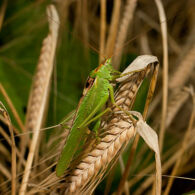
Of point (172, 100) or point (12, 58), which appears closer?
point (172, 100)

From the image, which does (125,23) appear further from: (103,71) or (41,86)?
(41,86)

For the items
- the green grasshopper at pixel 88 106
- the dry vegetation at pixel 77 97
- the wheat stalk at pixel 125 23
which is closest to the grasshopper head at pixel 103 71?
the green grasshopper at pixel 88 106

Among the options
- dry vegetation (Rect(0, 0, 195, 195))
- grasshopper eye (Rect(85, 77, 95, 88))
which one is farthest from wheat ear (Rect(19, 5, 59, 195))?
grasshopper eye (Rect(85, 77, 95, 88))

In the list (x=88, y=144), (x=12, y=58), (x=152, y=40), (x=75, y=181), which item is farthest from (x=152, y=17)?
(x=75, y=181)

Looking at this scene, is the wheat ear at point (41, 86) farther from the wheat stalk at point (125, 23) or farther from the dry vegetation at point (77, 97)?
the wheat stalk at point (125, 23)

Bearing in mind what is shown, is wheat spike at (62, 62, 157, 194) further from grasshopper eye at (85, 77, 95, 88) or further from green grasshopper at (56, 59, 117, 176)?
grasshopper eye at (85, 77, 95, 88)

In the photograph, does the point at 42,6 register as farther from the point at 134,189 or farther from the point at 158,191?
the point at 158,191

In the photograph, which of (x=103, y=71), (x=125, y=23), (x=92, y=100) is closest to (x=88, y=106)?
(x=92, y=100)
